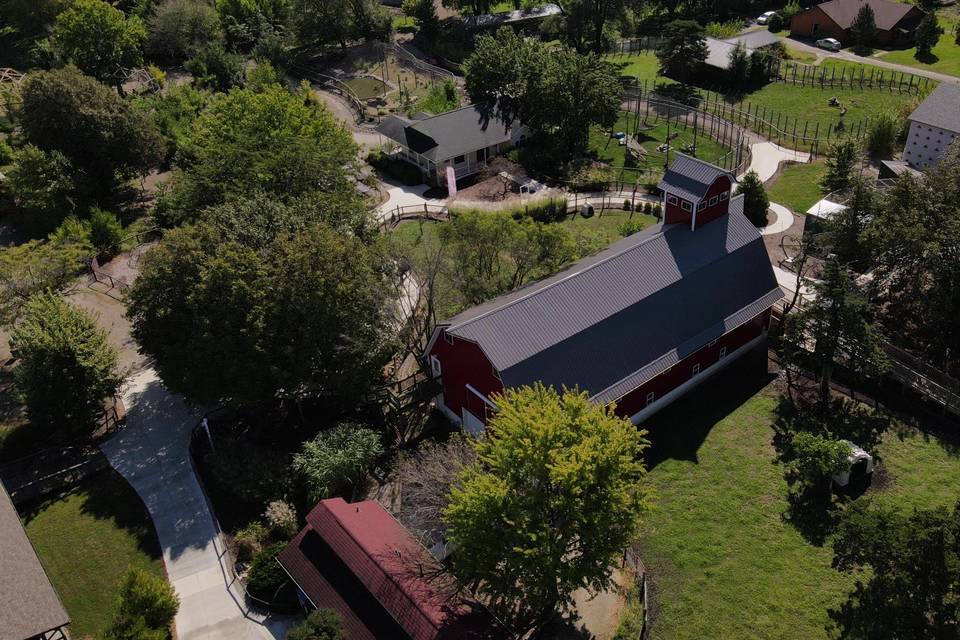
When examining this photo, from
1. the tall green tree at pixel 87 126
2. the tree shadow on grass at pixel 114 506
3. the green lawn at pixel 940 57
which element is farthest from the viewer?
the green lawn at pixel 940 57

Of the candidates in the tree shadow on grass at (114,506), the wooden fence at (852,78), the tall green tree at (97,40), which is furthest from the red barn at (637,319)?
the tall green tree at (97,40)

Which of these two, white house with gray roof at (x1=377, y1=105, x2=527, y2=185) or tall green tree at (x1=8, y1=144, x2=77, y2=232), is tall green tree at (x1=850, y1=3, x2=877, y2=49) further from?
tall green tree at (x1=8, y1=144, x2=77, y2=232)

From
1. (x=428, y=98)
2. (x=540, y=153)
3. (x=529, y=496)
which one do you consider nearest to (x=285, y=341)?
(x=529, y=496)

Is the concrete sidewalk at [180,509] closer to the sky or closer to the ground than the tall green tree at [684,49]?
closer to the ground

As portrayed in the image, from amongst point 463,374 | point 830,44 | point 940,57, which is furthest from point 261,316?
point 940,57

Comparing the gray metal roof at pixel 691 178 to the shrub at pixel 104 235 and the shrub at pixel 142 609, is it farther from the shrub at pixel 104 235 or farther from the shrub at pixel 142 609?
the shrub at pixel 104 235

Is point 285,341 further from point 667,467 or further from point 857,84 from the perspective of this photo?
point 857,84
